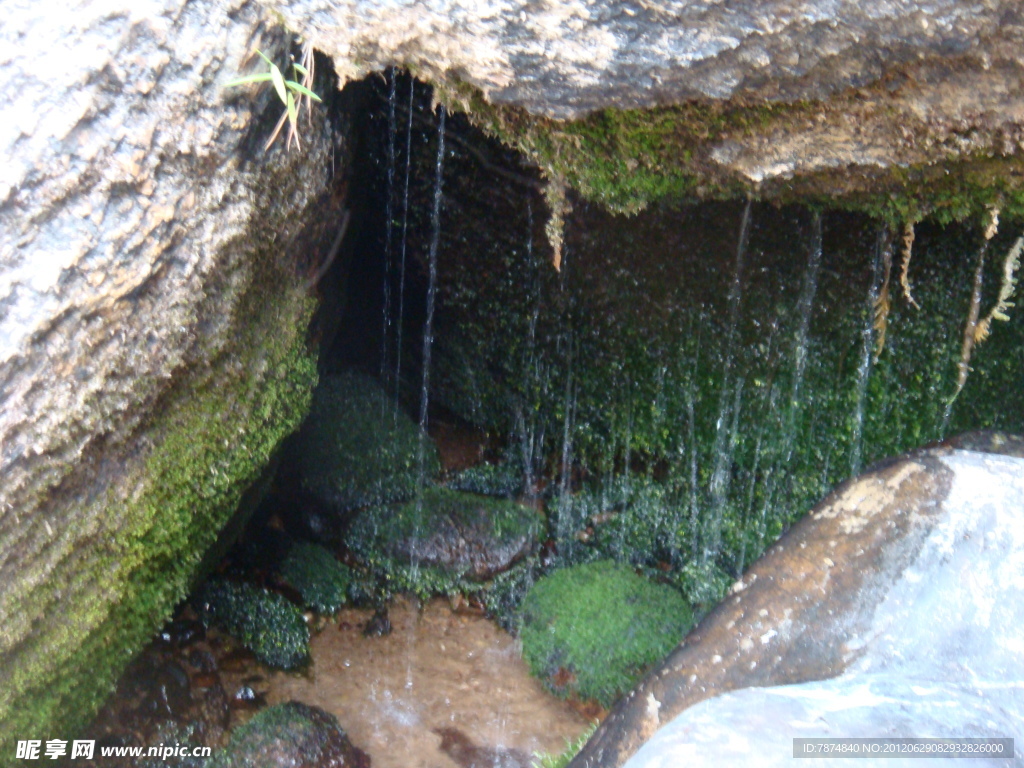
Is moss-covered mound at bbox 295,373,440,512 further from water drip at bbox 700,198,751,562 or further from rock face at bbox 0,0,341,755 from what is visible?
rock face at bbox 0,0,341,755

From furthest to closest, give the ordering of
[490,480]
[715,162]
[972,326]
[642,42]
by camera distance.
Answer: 1. [490,480]
2. [972,326]
3. [715,162]
4. [642,42]

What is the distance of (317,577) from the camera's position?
14.4 feet

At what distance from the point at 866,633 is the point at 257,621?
3.05 m

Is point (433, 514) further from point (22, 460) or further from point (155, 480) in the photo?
point (22, 460)

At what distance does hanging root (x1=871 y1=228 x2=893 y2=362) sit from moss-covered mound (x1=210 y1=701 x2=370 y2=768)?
3127mm

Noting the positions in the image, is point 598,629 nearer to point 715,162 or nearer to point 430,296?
point 715,162

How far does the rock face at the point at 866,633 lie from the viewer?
169cm

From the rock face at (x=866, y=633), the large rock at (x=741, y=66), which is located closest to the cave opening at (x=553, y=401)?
the large rock at (x=741, y=66)

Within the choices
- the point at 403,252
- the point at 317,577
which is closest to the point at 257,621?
the point at 317,577

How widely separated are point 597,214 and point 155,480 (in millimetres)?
2633

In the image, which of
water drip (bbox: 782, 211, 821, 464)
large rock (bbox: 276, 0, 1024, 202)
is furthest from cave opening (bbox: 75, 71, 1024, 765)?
large rock (bbox: 276, 0, 1024, 202)

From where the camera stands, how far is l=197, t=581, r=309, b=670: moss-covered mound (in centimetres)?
395

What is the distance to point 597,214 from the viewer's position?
414 cm

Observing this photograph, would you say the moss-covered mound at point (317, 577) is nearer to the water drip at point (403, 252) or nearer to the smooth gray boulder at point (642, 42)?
the water drip at point (403, 252)
